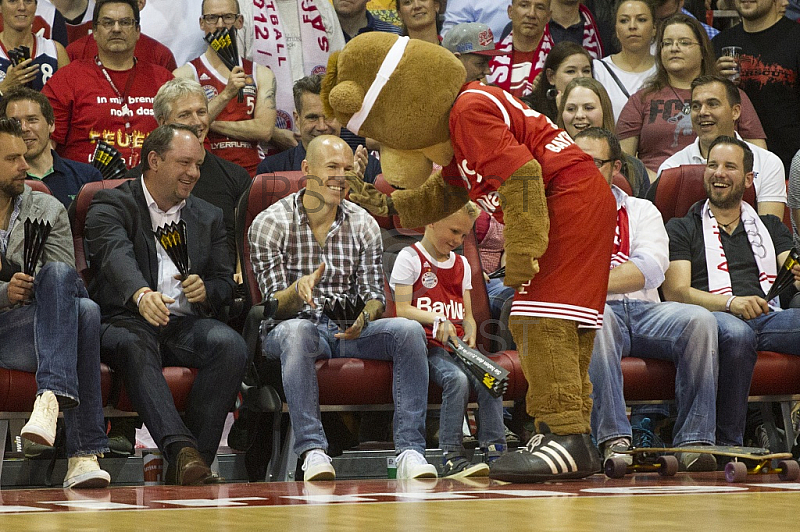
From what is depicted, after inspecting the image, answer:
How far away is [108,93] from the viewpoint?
499 cm

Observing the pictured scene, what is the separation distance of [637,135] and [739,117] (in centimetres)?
49

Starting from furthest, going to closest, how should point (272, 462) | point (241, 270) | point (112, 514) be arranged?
point (241, 270) → point (272, 462) → point (112, 514)

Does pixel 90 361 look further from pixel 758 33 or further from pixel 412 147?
pixel 758 33

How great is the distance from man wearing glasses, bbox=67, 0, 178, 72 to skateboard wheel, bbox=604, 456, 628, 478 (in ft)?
10.6

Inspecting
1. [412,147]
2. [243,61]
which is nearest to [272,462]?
[412,147]

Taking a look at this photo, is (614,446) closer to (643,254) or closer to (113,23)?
(643,254)

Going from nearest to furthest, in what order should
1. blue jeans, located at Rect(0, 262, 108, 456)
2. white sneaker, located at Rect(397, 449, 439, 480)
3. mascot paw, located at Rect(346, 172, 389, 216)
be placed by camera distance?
mascot paw, located at Rect(346, 172, 389, 216) < blue jeans, located at Rect(0, 262, 108, 456) < white sneaker, located at Rect(397, 449, 439, 480)

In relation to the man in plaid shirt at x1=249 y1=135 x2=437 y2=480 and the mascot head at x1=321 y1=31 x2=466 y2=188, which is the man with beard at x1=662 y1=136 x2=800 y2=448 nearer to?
the man in plaid shirt at x1=249 y1=135 x2=437 y2=480

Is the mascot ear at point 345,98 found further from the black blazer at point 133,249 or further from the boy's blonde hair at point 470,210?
the boy's blonde hair at point 470,210

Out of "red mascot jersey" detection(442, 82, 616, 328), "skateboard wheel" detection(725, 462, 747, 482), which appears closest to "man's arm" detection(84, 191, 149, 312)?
"red mascot jersey" detection(442, 82, 616, 328)

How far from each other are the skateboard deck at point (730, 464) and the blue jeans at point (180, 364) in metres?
1.34

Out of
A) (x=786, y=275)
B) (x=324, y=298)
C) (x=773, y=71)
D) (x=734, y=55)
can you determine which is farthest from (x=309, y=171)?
(x=773, y=71)

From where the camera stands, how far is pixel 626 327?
4.20m

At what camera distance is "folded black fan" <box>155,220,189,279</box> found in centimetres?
408
